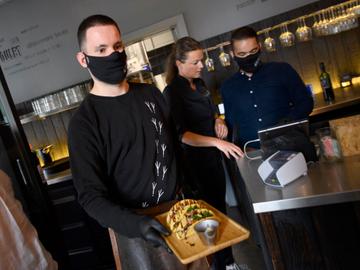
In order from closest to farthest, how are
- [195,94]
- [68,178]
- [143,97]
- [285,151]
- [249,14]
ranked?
[285,151] < [143,97] < [195,94] < [68,178] < [249,14]

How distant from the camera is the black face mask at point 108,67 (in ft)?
4.73

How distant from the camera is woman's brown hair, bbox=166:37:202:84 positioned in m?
2.31

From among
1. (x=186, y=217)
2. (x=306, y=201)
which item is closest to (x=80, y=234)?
(x=186, y=217)

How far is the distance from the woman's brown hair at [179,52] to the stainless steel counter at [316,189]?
3.79 feet

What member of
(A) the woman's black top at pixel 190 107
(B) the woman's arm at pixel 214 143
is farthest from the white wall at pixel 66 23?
(B) the woman's arm at pixel 214 143

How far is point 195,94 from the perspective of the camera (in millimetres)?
2412

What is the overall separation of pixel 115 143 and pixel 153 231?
42 cm

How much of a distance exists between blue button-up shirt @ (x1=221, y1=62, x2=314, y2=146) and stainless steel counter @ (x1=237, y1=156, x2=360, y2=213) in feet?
3.00

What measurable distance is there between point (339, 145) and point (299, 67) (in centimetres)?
262

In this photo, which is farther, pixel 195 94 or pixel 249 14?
pixel 249 14

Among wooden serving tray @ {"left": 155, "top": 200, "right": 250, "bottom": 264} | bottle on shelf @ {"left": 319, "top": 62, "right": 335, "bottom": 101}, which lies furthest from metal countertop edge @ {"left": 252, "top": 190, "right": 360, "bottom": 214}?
bottle on shelf @ {"left": 319, "top": 62, "right": 335, "bottom": 101}

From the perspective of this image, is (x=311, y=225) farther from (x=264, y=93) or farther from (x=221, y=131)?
(x=264, y=93)

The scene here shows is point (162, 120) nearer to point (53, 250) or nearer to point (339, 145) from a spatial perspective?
point (339, 145)

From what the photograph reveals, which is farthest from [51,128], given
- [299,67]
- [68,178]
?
[299,67]
